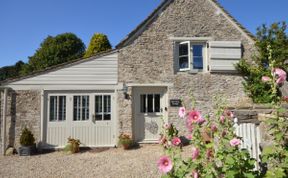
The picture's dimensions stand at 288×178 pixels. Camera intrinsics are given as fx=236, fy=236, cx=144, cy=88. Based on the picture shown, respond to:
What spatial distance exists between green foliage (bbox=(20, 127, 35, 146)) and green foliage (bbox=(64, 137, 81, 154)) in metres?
Answer: 1.24

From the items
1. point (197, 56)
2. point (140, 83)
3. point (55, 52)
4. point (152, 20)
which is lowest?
point (140, 83)

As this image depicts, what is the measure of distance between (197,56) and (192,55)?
0.86 ft

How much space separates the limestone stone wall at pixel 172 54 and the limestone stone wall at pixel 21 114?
326 centimetres

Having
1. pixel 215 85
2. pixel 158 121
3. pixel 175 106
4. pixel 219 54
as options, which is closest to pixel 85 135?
pixel 158 121

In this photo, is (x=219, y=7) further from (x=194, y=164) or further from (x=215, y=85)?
(x=194, y=164)

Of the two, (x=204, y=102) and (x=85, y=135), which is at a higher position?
(x=204, y=102)

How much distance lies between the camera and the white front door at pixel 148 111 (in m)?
9.60

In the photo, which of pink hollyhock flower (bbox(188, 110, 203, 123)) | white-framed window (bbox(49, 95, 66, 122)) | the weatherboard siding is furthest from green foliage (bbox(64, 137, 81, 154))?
pink hollyhock flower (bbox(188, 110, 203, 123))

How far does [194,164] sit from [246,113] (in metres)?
2.75

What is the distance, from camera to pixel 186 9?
991cm

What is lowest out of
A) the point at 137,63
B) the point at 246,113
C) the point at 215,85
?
the point at 246,113

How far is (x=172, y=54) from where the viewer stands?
968 centimetres

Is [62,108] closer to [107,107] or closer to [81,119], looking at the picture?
[81,119]

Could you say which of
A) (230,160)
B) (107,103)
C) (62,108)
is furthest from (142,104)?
(230,160)
